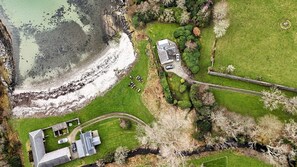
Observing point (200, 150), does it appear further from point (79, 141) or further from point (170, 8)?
point (170, 8)

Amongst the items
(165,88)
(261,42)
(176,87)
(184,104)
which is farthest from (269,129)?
(165,88)

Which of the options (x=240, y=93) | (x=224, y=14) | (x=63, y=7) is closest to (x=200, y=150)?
(x=240, y=93)

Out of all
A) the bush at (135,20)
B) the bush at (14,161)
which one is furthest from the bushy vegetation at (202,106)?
the bush at (14,161)

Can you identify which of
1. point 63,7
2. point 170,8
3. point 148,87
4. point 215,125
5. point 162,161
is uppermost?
point 63,7

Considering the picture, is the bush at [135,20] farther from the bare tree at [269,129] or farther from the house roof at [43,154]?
the bare tree at [269,129]

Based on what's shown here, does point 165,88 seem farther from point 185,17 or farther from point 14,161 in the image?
point 14,161

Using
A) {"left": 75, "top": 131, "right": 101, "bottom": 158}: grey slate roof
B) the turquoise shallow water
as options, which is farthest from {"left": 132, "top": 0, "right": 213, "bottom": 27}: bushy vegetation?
{"left": 75, "top": 131, "right": 101, "bottom": 158}: grey slate roof

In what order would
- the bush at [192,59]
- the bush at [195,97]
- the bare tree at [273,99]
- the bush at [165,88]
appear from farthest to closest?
1. the bush at [165,88]
2. the bush at [192,59]
3. the bush at [195,97]
4. the bare tree at [273,99]

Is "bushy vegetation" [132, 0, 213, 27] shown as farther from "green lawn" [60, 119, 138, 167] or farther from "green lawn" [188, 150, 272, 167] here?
"green lawn" [188, 150, 272, 167]
